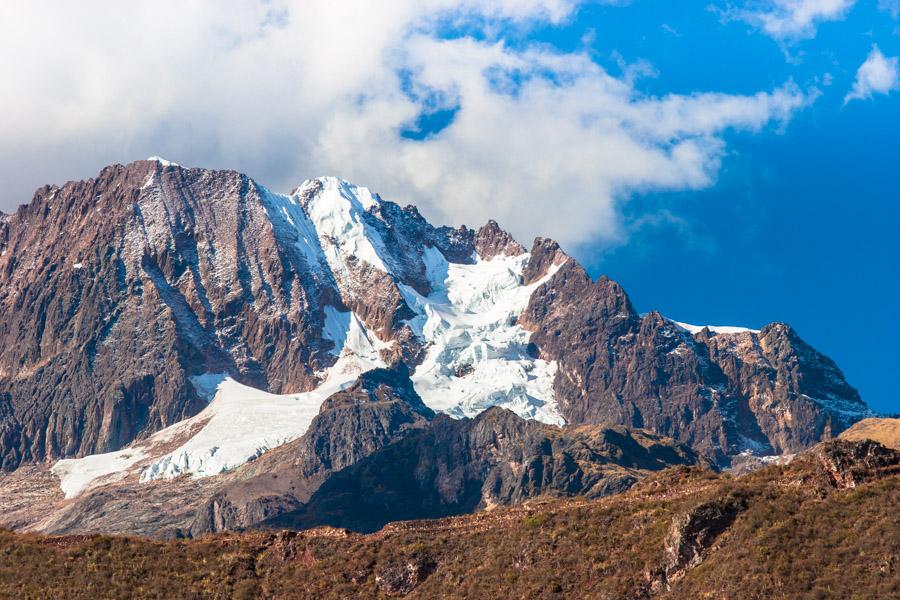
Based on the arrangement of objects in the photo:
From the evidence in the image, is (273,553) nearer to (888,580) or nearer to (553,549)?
(553,549)

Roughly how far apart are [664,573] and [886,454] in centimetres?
1941

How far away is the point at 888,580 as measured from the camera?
Result: 9912 cm

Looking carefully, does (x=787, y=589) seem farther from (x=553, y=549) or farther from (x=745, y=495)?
(x=553, y=549)

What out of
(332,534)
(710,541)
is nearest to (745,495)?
(710,541)

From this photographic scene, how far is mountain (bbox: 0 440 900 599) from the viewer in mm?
106312

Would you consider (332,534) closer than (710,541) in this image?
No

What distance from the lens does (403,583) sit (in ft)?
413

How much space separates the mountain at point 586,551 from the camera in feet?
349

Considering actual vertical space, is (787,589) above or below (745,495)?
below

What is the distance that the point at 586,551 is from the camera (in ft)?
397

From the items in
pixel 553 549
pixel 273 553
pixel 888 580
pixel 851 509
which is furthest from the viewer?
pixel 273 553

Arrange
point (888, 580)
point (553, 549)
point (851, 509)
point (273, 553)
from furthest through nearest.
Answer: point (273, 553), point (553, 549), point (851, 509), point (888, 580)

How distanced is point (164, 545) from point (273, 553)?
11.3 metres

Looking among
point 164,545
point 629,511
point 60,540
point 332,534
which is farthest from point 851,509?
point 60,540
